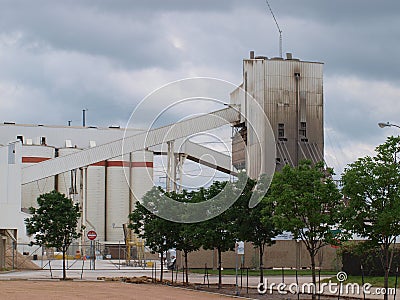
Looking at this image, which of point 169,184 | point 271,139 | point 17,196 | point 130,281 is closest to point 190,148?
point 169,184

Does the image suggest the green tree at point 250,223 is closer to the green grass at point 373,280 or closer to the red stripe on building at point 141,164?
the green grass at point 373,280

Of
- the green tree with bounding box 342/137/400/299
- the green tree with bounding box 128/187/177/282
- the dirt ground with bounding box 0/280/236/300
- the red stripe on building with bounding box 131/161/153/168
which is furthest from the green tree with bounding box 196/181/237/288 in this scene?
the red stripe on building with bounding box 131/161/153/168

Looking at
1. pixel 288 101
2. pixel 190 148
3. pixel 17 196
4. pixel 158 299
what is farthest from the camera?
pixel 190 148

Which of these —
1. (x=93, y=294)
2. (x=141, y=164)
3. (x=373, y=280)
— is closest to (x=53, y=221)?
(x=93, y=294)

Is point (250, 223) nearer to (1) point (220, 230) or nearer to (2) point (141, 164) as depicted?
(1) point (220, 230)

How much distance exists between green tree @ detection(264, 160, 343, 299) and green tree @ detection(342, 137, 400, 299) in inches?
64.6

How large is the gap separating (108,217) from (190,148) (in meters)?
18.5

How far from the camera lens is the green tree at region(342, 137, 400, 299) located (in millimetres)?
30734

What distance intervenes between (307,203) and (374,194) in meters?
3.38

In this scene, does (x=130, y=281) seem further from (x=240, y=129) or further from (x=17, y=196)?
(x=240, y=129)

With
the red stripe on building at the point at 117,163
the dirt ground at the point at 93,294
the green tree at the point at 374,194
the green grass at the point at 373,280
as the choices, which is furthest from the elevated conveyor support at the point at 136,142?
the green tree at the point at 374,194

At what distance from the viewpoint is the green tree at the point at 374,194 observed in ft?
101

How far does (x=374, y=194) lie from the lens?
31.2m

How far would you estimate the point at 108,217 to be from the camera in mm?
108500
